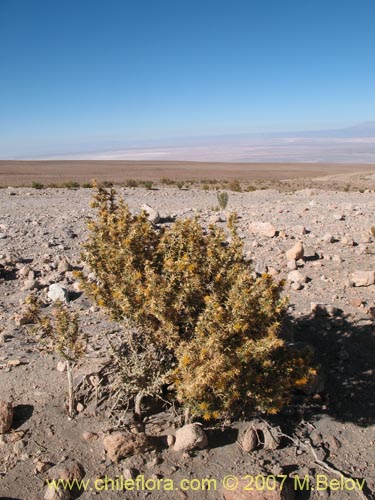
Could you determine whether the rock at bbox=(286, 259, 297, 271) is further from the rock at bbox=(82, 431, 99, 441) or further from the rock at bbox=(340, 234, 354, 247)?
the rock at bbox=(82, 431, 99, 441)

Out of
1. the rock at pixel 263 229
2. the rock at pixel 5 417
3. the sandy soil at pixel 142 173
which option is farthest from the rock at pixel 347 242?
the sandy soil at pixel 142 173

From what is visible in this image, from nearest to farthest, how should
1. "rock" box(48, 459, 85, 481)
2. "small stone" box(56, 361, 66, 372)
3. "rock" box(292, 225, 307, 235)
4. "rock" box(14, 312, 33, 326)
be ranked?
"rock" box(48, 459, 85, 481)
"small stone" box(56, 361, 66, 372)
"rock" box(14, 312, 33, 326)
"rock" box(292, 225, 307, 235)

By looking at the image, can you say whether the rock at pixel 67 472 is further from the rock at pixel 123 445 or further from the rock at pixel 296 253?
the rock at pixel 296 253

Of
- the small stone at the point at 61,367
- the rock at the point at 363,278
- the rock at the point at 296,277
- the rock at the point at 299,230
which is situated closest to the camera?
the small stone at the point at 61,367

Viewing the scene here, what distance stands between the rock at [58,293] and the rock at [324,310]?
3.62m

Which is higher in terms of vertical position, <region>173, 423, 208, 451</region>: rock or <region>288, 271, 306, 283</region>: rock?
<region>288, 271, 306, 283</region>: rock

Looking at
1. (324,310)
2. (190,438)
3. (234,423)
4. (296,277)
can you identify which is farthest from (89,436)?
(296,277)

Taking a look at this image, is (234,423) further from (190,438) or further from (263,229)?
(263,229)

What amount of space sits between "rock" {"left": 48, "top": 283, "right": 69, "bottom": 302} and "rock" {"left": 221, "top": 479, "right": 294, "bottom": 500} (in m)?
3.86

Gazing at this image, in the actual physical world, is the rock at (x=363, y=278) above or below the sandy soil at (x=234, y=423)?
above

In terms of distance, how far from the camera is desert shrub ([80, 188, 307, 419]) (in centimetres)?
323

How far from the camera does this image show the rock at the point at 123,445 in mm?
3654

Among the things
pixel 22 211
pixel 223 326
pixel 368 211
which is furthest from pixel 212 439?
pixel 22 211

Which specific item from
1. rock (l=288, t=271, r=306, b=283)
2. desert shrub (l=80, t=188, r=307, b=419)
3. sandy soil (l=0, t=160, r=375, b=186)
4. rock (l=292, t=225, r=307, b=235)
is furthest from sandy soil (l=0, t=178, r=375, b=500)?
sandy soil (l=0, t=160, r=375, b=186)
